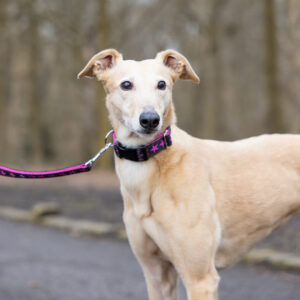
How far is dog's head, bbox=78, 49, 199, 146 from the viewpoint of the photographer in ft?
9.54

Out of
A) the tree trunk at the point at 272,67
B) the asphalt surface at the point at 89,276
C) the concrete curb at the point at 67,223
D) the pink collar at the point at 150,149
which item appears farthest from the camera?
the tree trunk at the point at 272,67

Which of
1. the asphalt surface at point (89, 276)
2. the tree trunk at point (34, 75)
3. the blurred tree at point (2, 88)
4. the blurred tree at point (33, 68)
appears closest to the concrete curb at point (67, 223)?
the asphalt surface at point (89, 276)

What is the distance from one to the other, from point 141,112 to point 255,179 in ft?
3.49

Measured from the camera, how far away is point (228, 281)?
206 inches

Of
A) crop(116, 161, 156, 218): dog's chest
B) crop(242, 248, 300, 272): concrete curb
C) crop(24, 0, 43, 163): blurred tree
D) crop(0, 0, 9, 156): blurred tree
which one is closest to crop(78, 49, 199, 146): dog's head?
crop(116, 161, 156, 218): dog's chest

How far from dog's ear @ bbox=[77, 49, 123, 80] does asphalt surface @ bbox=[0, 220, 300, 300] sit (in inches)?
95.6

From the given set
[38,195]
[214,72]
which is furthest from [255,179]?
[214,72]

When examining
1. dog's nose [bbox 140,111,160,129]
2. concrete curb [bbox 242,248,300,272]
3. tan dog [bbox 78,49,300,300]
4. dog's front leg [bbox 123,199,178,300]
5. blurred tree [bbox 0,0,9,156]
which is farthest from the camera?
blurred tree [bbox 0,0,9,156]

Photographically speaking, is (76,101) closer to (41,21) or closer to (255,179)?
(41,21)

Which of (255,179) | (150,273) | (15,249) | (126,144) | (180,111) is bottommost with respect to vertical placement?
(180,111)

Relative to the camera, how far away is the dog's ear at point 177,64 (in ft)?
11.0

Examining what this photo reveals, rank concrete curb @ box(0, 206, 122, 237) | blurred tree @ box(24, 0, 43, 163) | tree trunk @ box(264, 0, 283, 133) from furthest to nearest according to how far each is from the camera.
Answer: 1. blurred tree @ box(24, 0, 43, 163)
2. tree trunk @ box(264, 0, 283, 133)
3. concrete curb @ box(0, 206, 122, 237)

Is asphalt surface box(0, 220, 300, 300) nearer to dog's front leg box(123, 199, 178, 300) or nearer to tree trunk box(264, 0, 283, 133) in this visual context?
dog's front leg box(123, 199, 178, 300)

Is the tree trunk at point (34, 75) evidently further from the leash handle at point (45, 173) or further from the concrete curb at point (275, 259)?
the leash handle at point (45, 173)
